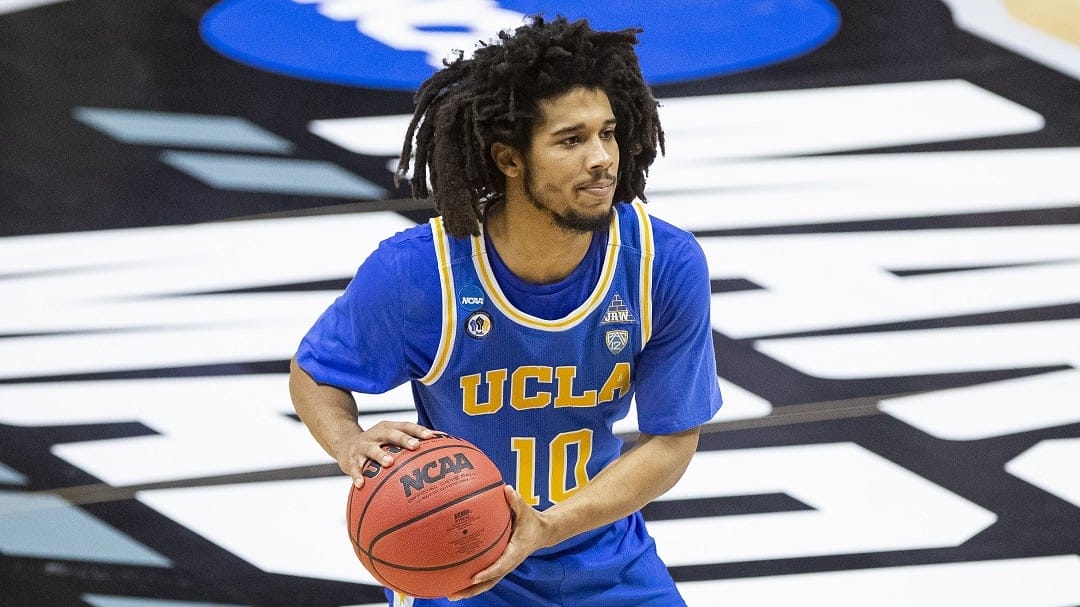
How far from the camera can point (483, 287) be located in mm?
3111

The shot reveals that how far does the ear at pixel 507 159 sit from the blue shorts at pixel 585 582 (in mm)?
860

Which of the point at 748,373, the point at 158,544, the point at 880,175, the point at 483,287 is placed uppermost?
the point at 483,287

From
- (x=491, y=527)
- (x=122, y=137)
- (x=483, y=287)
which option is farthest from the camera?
(x=122, y=137)

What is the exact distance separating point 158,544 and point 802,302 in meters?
2.55

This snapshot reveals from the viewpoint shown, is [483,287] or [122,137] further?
[122,137]

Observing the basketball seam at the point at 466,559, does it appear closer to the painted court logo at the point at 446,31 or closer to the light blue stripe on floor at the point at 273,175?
the light blue stripe on floor at the point at 273,175

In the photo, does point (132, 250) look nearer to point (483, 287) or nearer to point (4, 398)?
point (4, 398)

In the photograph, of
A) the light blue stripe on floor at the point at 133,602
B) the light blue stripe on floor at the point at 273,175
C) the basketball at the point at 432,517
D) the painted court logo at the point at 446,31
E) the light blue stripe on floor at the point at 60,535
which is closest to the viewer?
the basketball at the point at 432,517

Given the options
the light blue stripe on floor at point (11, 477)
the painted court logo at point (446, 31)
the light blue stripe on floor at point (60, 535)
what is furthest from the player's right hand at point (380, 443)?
the painted court logo at point (446, 31)

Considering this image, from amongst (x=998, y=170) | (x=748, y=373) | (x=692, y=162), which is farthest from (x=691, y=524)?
(x=998, y=170)

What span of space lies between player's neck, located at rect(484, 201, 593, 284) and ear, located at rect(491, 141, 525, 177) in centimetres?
7

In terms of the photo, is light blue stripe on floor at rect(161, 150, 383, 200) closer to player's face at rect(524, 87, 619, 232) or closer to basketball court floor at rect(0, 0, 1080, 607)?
basketball court floor at rect(0, 0, 1080, 607)

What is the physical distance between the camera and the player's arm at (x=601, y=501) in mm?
2865

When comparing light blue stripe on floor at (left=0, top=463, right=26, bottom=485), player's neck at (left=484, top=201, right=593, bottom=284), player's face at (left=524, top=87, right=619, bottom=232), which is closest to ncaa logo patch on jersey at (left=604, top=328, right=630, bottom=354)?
player's neck at (left=484, top=201, right=593, bottom=284)
